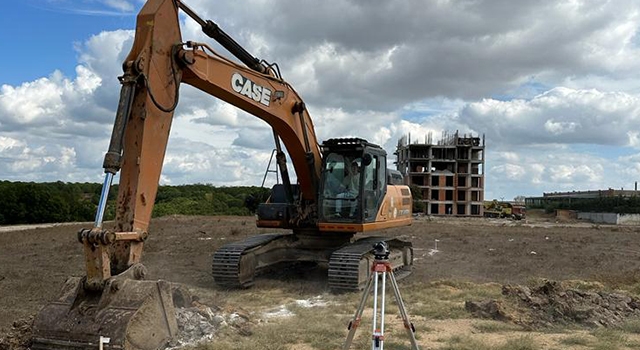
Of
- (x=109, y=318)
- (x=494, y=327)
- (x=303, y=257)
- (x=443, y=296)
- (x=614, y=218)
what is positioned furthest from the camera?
(x=614, y=218)

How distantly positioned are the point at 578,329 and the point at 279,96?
19.7 feet

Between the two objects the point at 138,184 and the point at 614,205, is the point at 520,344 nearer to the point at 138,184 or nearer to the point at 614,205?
the point at 138,184

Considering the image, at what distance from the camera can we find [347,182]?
12062 millimetres

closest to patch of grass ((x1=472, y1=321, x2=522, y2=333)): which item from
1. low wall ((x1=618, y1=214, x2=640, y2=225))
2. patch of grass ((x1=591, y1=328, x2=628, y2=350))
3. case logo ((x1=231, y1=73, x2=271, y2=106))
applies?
patch of grass ((x1=591, y1=328, x2=628, y2=350))

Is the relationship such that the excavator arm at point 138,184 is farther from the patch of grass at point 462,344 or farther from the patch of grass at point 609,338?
the patch of grass at point 609,338

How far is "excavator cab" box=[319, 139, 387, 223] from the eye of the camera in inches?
468

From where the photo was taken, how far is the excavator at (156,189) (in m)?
6.28

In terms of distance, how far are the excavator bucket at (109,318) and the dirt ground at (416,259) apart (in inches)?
72.7

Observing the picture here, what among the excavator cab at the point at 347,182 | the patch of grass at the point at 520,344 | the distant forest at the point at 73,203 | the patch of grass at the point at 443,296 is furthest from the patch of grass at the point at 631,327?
the distant forest at the point at 73,203

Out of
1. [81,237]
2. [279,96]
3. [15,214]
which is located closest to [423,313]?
[279,96]

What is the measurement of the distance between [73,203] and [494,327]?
1392 inches

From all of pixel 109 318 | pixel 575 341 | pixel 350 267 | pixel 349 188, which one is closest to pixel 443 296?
pixel 350 267

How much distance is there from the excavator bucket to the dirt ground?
185 centimetres

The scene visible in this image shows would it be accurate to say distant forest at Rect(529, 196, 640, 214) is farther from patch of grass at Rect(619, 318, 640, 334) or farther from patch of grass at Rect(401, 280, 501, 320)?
patch of grass at Rect(619, 318, 640, 334)
